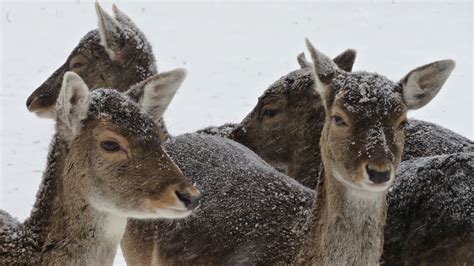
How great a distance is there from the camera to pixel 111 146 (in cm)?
532

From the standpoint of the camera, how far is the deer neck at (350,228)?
547 cm

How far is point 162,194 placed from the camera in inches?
205

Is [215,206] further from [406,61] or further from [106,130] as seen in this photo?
[406,61]

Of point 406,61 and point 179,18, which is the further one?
point 179,18

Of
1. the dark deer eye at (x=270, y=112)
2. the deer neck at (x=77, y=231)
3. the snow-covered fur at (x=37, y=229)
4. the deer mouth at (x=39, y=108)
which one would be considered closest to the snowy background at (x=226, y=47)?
the deer mouth at (x=39, y=108)

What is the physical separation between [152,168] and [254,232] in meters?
1.39

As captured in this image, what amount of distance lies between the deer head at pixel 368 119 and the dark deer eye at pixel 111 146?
1.38 meters

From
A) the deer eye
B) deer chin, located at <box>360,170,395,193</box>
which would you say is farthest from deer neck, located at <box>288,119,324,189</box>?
A: deer chin, located at <box>360,170,395,193</box>

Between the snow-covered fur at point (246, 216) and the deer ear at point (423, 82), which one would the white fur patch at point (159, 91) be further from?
the deer ear at point (423, 82)

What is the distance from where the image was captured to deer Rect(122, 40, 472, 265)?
544 cm

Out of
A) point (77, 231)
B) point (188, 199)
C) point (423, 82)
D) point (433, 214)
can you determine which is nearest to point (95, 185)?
point (77, 231)

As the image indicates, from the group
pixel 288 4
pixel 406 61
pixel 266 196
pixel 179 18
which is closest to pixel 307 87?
pixel 266 196

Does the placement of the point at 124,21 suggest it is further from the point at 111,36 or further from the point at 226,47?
the point at 226,47

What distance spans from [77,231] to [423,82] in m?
2.55
